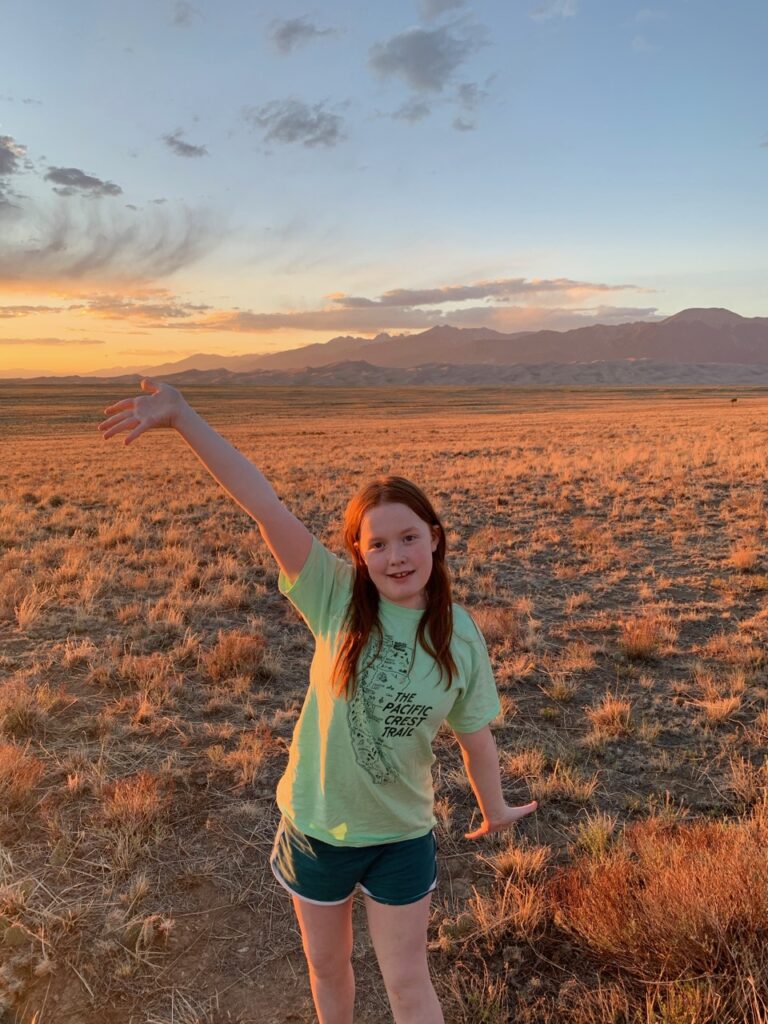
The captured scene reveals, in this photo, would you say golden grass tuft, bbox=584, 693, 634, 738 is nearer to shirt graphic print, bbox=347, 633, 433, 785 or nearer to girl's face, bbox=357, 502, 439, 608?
shirt graphic print, bbox=347, 633, 433, 785

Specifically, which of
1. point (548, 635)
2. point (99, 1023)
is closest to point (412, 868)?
point (99, 1023)

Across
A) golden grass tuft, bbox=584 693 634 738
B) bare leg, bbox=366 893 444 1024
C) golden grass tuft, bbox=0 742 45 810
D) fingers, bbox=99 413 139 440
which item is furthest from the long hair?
golden grass tuft, bbox=584 693 634 738

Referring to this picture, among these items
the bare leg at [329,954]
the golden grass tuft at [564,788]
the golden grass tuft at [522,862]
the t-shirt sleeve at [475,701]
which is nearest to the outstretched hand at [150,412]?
the t-shirt sleeve at [475,701]

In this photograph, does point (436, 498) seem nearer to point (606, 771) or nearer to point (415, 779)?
point (606, 771)

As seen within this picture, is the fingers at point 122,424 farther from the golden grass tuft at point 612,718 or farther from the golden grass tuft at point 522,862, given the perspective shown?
the golden grass tuft at point 612,718

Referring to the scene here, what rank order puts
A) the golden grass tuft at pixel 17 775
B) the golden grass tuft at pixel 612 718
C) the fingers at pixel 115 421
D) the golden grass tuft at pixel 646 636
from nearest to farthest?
the fingers at pixel 115 421, the golden grass tuft at pixel 17 775, the golden grass tuft at pixel 612 718, the golden grass tuft at pixel 646 636

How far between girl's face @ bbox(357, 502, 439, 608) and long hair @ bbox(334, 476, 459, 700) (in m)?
0.03

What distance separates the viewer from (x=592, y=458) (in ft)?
65.1

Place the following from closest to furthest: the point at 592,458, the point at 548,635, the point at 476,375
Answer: the point at 548,635
the point at 592,458
the point at 476,375

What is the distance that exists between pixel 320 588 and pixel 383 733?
47 cm

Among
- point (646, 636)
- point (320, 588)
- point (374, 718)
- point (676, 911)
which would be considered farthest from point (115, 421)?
point (646, 636)

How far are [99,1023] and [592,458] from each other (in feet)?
63.1

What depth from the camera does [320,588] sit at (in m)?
2.04

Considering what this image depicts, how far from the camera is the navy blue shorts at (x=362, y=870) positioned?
1.85m
